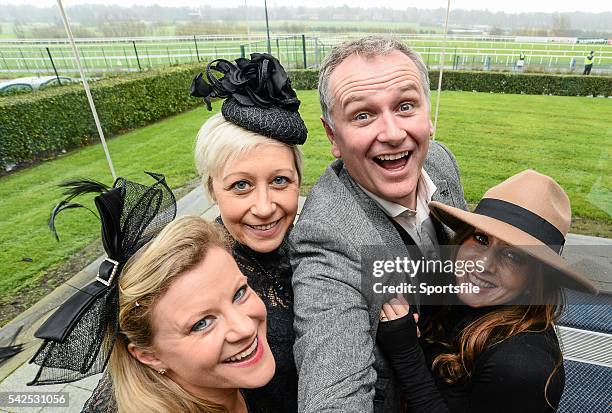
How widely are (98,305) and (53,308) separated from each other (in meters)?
3.46

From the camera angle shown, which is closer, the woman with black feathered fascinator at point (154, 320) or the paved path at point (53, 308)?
the woman with black feathered fascinator at point (154, 320)

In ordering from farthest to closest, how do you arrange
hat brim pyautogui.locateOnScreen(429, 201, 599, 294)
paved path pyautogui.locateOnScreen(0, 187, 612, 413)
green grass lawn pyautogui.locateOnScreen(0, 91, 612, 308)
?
green grass lawn pyautogui.locateOnScreen(0, 91, 612, 308) < paved path pyautogui.locateOnScreen(0, 187, 612, 413) < hat brim pyautogui.locateOnScreen(429, 201, 599, 294)

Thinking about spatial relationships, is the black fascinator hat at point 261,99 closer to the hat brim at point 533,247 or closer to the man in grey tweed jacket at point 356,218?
the man in grey tweed jacket at point 356,218

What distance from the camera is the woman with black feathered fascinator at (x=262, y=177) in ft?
4.98

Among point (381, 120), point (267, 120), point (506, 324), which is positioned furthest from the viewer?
point (267, 120)

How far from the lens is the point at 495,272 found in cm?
133

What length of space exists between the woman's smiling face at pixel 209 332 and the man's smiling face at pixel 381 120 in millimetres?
617

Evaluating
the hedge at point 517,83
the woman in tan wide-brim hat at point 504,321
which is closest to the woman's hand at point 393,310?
the woman in tan wide-brim hat at point 504,321

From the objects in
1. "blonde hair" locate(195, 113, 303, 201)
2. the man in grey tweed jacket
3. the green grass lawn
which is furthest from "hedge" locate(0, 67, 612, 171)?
the man in grey tweed jacket

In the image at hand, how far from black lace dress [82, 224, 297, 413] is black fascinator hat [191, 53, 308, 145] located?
504 millimetres

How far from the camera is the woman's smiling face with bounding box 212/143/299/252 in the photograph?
5.00 ft

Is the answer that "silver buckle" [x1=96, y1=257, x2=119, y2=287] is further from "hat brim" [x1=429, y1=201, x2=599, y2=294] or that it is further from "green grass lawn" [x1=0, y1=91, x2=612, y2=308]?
"green grass lawn" [x1=0, y1=91, x2=612, y2=308]

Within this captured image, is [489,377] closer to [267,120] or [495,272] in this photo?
[495,272]

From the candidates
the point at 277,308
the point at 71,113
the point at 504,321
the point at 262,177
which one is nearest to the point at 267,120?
the point at 262,177
